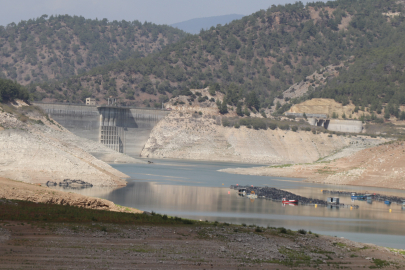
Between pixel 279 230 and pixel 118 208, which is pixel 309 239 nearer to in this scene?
pixel 279 230

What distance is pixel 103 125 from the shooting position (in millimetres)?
163625

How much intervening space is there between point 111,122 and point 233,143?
36710mm

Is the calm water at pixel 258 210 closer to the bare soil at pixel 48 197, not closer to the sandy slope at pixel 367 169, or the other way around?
the bare soil at pixel 48 197

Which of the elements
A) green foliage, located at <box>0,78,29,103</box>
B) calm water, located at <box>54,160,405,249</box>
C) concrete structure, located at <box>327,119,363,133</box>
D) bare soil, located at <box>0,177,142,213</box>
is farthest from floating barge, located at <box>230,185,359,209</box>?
concrete structure, located at <box>327,119,363,133</box>

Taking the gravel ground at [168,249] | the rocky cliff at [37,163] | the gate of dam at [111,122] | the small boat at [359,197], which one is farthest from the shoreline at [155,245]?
the gate of dam at [111,122]

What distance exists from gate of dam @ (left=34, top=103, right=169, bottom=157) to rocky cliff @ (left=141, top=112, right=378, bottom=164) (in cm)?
321

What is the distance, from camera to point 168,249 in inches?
1093

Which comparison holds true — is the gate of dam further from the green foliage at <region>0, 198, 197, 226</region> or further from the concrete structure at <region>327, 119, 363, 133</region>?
the green foliage at <region>0, 198, 197, 226</region>

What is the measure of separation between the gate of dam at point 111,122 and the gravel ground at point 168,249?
12643 centimetres

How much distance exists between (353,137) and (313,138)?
12.5m

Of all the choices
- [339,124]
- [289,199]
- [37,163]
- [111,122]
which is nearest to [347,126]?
[339,124]

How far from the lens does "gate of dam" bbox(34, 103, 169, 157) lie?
15638 cm

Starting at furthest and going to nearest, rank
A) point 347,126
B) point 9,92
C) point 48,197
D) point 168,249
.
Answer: point 347,126 → point 9,92 → point 48,197 → point 168,249

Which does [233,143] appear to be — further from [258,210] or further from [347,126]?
[258,210]
